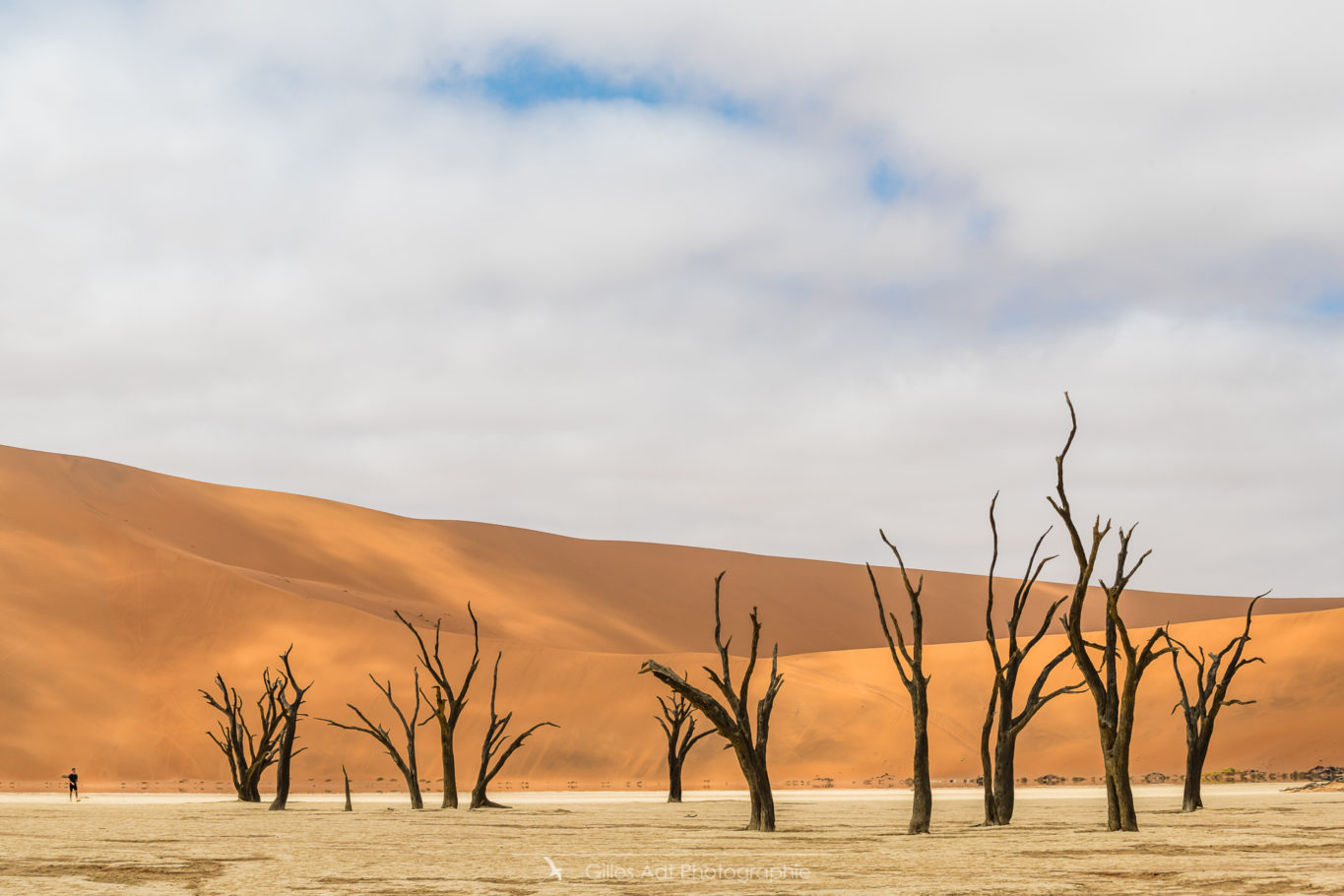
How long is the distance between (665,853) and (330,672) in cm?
4235

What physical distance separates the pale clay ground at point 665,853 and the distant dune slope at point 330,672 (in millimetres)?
26319

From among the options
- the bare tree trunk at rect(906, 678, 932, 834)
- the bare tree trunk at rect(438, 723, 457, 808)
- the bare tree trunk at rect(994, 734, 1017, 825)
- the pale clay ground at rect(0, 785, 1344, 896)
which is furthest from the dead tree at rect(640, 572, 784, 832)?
the bare tree trunk at rect(438, 723, 457, 808)

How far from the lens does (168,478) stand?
84.6 metres

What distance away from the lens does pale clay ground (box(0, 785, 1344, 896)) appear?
418 inches

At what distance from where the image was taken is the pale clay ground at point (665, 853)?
10617 mm

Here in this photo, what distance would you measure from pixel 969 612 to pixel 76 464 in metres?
69.1

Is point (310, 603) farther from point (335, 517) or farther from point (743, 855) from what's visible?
point (743, 855)

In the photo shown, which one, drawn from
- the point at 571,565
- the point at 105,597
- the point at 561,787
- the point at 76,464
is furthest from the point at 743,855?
the point at 571,565

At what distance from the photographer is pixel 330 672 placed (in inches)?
2126

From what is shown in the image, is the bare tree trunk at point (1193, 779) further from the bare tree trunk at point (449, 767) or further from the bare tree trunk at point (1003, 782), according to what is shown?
the bare tree trunk at point (449, 767)

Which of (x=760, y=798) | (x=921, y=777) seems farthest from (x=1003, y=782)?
(x=760, y=798)

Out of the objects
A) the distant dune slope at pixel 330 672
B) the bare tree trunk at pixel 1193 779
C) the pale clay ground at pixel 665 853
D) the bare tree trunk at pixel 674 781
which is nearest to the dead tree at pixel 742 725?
the pale clay ground at pixel 665 853

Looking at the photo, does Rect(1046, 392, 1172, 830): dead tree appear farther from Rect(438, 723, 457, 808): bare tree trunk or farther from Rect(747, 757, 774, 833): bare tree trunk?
Rect(438, 723, 457, 808): bare tree trunk

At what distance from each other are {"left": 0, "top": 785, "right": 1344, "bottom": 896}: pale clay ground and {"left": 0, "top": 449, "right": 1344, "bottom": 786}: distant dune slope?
2632cm
